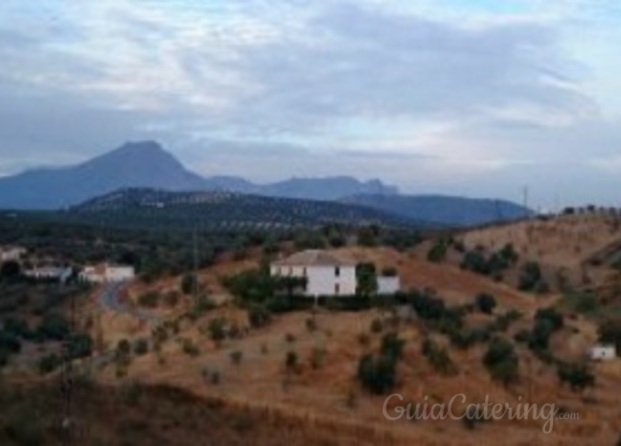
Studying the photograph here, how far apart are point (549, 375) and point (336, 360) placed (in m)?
8.67

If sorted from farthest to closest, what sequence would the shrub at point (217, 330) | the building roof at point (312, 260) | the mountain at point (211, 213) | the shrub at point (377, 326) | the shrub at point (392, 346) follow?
the mountain at point (211, 213) < the building roof at point (312, 260) < the shrub at point (217, 330) < the shrub at point (377, 326) < the shrub at point (392, 346)

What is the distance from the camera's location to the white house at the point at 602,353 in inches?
2080

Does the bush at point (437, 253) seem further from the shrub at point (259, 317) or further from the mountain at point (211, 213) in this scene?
the mountain at point (211, 213)

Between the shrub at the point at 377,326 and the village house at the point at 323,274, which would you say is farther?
the village house at the point at 323,274

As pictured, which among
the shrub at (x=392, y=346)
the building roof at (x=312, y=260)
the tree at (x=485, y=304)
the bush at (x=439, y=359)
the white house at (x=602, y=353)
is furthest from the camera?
the tree at (x=485, y=304)

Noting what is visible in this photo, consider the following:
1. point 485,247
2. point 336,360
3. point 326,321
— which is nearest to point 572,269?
point 485,247

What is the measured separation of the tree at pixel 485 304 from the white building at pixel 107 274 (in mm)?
30201

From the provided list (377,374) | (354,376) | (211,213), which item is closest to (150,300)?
(354,376)

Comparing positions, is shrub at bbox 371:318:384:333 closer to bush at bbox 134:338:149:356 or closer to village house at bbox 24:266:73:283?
bush at bbox 134:338:149:356

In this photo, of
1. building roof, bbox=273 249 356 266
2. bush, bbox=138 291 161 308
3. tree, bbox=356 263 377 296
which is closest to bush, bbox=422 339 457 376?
tree, bbox=356 263 377 296

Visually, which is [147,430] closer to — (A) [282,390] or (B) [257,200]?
(A) [282,390]

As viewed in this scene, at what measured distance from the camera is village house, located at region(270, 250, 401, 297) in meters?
58.9

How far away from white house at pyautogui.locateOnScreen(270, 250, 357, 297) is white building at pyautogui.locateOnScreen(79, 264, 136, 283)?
27.7 m

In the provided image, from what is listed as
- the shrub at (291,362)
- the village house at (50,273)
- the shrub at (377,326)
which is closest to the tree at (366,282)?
the shrub at (377,326)
